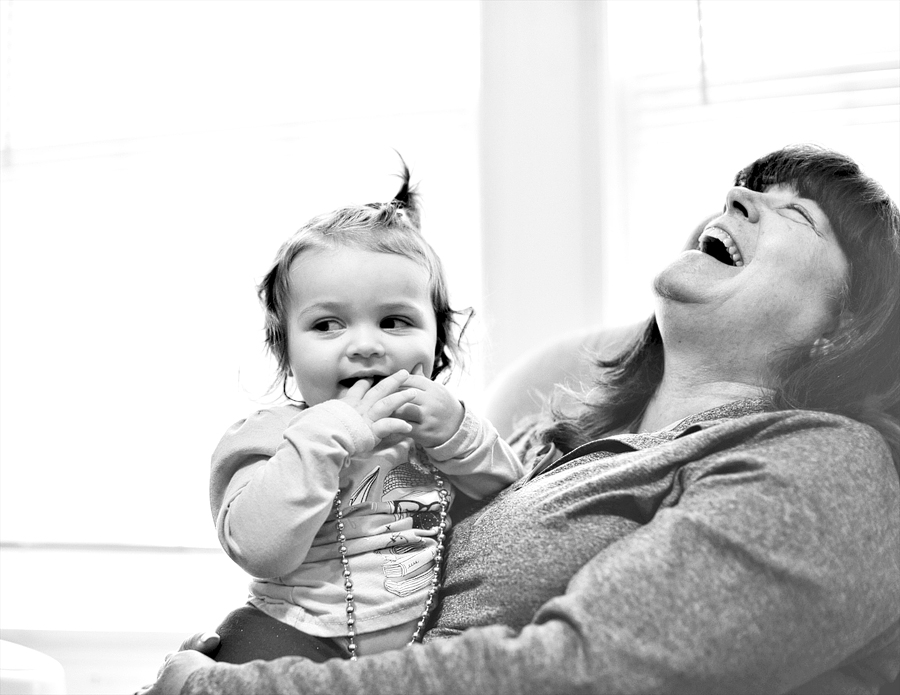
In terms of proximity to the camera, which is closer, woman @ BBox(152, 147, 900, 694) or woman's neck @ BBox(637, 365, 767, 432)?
woman @ BBox(152, 147, 900, 694)

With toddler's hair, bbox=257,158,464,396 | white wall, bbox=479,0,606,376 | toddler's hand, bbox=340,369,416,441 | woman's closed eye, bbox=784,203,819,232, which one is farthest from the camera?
white wall, bbox=479,0,606,376

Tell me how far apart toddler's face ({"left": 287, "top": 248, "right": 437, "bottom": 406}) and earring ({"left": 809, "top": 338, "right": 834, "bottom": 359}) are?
53cm

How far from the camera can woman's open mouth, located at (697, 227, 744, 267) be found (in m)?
1.39

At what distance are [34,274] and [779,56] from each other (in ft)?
7.19

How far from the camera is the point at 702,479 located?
3.32 feet

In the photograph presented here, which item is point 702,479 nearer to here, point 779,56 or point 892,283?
point 892,283

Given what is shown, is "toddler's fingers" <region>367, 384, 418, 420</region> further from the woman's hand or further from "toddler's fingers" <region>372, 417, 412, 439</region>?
the woman's hand

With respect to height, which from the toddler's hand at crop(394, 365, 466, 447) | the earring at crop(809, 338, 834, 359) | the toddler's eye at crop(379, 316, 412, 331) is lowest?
the toddler's hand at crop(394, 365, 466, 447)

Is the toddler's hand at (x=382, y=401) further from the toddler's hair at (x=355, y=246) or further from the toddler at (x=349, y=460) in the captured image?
the toddler's hair at (x=355, y=246)

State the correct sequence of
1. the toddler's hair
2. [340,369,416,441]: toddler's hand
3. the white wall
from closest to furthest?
[340,369,416,441]: toddler's hand, the toddler's hair, the white wall

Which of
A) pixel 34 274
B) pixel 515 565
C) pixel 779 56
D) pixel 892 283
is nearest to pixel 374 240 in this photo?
pixel 515 565

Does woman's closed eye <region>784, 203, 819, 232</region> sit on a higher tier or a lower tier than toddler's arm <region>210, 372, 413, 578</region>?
higher

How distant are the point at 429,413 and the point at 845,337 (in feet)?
1.88

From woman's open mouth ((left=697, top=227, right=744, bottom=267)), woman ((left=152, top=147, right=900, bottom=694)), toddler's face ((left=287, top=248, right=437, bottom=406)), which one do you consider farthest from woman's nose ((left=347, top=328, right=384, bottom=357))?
woman's open mouth ((left=697, top=227, right=744, bottom=267))
